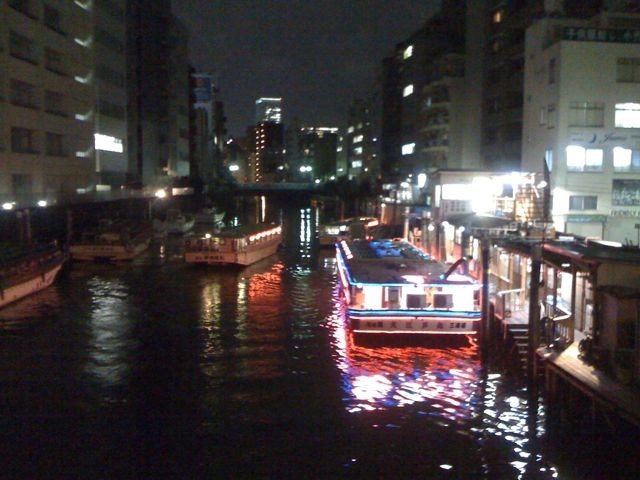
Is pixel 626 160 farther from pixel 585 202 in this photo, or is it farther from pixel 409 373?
pixel 409 373

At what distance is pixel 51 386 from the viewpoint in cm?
1839

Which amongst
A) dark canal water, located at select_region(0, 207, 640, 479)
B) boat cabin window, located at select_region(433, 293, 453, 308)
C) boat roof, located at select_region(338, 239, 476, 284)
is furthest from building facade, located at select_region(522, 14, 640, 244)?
boat cabin window, located at select_region(433, 293, 453, 308)

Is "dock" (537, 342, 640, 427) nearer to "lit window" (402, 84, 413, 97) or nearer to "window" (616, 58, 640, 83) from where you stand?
"window" (616, 58, 640, 83)

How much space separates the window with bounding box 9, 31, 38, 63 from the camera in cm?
4228

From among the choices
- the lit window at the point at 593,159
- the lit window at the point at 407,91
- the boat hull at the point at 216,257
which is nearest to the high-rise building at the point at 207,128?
the lit window at the point at 407,91

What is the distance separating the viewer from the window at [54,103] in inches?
1868

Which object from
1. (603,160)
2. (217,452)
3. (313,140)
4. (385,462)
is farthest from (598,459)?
(313,140)

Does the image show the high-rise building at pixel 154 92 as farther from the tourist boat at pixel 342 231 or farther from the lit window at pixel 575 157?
the lit window at pixel 575 157

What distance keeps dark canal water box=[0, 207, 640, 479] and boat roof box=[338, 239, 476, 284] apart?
6.75ft

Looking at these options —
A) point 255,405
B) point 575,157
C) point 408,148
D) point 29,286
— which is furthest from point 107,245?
point 408,148

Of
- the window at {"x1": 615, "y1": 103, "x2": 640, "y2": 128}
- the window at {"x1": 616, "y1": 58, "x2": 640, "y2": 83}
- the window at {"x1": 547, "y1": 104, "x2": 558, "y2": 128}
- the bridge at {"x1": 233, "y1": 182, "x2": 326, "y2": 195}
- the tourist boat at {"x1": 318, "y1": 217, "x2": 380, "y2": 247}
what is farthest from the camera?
the bridge at {"x1": 233, "y1": 182, "x2": 326, "y2": 195}

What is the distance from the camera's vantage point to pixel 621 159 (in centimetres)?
3912

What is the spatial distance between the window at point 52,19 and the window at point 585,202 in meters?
34.2

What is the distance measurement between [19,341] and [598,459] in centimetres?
1743
